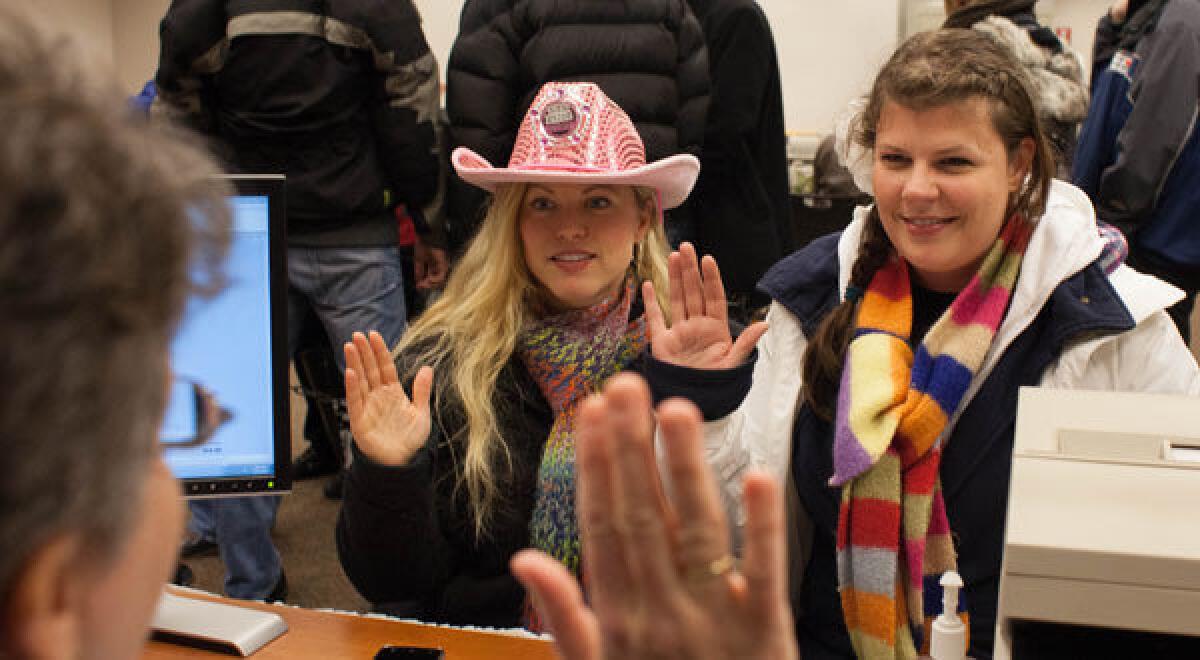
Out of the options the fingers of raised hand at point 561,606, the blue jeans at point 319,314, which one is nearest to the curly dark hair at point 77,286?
the fingers of raised hand at point 561,606

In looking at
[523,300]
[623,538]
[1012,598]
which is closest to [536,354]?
[523,300]

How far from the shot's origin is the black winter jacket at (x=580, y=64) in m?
2.49

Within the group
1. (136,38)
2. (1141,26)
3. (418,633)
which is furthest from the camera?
(136,38)

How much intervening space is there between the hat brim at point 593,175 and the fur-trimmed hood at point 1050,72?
51.2 inches

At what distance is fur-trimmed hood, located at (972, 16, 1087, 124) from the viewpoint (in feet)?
8.92

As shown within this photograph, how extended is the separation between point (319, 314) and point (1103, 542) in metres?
2.37

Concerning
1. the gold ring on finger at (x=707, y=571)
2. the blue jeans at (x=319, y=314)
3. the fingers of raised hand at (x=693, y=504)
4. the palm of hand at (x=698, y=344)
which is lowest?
the blue jeans at (x=319, y=314)

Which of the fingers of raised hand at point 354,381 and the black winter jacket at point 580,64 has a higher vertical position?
the black winter jacket at point 580,64

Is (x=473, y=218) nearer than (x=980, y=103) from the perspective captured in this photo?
No

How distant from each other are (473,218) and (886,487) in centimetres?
154

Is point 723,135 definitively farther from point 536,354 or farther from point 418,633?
point 418,633

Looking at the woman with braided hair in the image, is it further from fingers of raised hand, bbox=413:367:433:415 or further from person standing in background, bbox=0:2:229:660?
person standing in background, bbox=0:2:229:660

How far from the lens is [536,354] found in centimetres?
171

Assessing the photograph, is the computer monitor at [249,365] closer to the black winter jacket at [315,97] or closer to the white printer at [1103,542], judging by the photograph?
the white printer at [1103,542]
